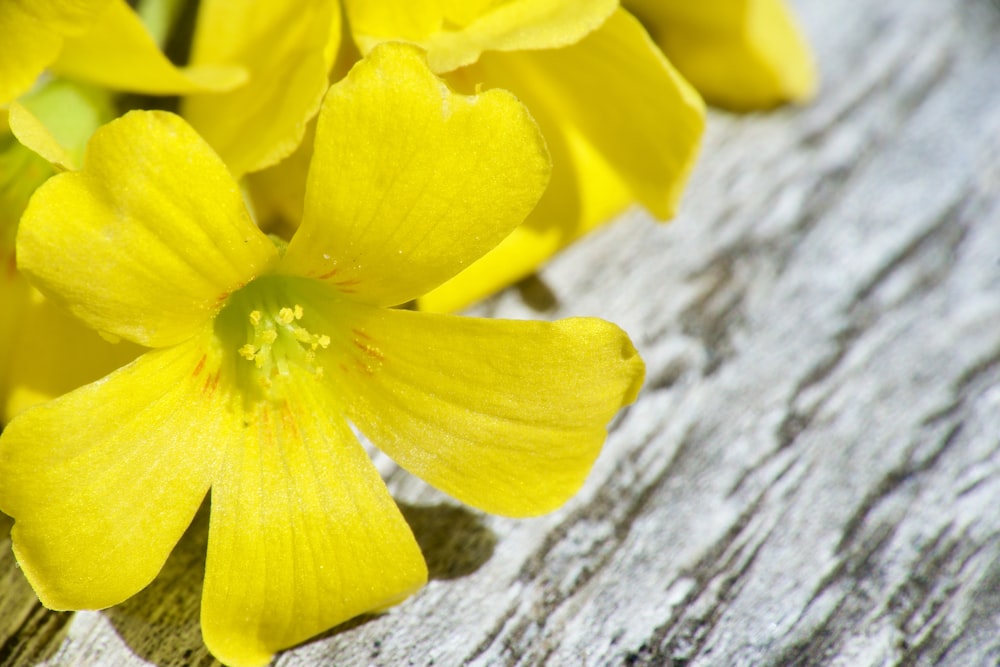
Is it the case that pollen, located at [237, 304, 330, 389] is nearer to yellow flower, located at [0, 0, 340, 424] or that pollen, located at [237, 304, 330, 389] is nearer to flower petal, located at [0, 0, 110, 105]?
yellow flower, located at [0, 0, 340, 424]

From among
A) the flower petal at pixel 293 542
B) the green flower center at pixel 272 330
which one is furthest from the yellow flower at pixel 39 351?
the flower petal at pixel 293 542

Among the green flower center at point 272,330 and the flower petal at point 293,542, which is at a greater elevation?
the green flower center at point 272,330

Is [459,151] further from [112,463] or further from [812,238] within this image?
[812,238]

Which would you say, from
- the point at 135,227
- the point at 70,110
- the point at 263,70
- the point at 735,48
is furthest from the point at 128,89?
the point at 735,48

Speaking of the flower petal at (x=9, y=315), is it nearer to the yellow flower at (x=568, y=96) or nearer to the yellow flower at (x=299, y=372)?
the yellow flower at (x=299, y=372)

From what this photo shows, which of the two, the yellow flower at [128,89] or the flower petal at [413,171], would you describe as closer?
the flower petal at [413,171]

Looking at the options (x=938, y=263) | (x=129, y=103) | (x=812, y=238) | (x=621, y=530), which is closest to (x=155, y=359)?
(x=129, y=103)

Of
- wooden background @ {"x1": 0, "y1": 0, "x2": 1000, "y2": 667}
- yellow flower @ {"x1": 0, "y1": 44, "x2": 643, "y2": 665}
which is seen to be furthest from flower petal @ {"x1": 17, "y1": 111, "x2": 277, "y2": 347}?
wooden background @ {"x1": 0, "y1": 0, "x2": 1000, "y2": 667}
